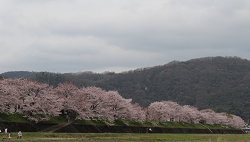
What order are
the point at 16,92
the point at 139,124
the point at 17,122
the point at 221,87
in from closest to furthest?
the point at 17,122, the point at 16,92, the point at 139,124, the point at 221,87

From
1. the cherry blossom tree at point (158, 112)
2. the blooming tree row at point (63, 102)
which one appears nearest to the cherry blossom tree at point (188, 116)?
the cherry blossom tree at point (158, 112)

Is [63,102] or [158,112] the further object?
[158,112]

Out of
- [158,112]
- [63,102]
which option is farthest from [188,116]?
[63,102]

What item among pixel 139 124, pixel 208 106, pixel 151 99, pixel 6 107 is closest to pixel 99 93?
pixel 139 124

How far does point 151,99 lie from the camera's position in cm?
19888

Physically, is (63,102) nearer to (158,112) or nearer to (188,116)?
(158,112)

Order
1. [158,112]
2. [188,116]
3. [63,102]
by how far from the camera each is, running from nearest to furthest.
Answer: [63,102] < [158,112] < [188,116]

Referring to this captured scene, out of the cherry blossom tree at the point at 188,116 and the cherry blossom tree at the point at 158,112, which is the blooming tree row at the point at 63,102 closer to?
the cherry blossom tree at the point at 158,112

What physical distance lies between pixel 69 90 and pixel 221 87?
170 meters

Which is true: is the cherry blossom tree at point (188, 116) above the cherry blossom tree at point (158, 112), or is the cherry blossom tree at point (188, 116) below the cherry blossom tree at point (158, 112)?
below

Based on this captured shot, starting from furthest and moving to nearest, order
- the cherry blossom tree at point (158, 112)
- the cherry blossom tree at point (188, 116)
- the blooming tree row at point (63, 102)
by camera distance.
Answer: the cherry blossom tree at point (188, 116)
the cherry blossom tree at point (158, 112)
the blooming tree row at point (63, 102)

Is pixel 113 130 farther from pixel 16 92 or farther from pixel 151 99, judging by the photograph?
pixel 151 99

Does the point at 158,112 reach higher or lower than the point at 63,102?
lower

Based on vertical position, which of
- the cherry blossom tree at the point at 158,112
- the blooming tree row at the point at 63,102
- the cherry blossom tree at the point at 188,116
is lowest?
the cherry blossom tree at the point at 188,116
